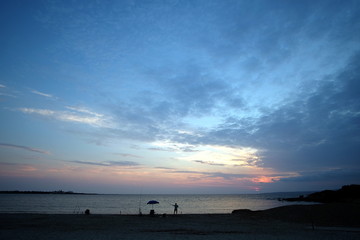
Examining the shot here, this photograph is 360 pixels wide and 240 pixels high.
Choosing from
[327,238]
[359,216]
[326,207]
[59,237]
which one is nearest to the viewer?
[59,237]

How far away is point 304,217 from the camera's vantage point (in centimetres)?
2995

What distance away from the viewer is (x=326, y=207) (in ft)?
111

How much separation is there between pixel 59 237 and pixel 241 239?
11.6 meters

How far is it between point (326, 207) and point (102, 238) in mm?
31451

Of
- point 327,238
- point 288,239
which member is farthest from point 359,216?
point 288,239

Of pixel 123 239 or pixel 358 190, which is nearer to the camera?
pixel 123 239

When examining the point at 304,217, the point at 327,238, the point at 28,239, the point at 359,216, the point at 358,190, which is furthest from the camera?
the point at 358,190

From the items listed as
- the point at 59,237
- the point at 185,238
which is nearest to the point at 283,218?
the point at 185,238

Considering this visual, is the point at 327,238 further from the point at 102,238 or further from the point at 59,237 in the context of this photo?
the point at 59,237

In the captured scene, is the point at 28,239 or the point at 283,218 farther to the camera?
the point at 283,218

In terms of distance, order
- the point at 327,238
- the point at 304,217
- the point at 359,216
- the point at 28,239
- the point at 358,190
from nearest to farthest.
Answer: the point at 28,239 < the point at 327,238 < the point at 359,216 < the point at 304,217 < the point at 358,190

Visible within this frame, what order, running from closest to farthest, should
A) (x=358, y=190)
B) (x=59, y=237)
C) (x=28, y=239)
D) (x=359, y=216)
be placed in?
(x=28, y=239) → (x=59, y=237) → (x=359, y=216) → (x=358, y=190)

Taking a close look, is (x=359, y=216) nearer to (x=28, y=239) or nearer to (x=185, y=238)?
(x=185, y=238)

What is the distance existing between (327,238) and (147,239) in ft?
39.5
